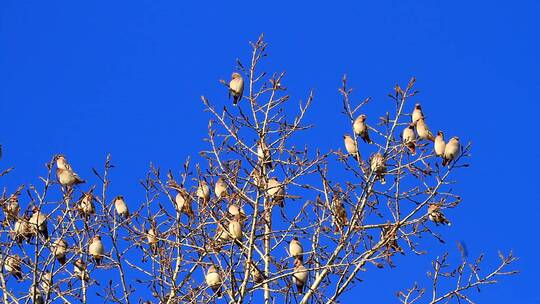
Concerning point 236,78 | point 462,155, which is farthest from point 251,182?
point 236,78

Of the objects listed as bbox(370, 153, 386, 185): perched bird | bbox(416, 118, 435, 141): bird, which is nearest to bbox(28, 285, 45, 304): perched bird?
bbox(370, 153, 386, 185): perched bird

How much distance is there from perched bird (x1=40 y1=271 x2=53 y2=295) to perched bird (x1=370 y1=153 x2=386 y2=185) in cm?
250

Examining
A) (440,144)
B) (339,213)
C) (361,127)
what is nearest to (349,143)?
(361,127)

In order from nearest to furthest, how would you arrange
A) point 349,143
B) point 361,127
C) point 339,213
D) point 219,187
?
point 339,213
point 219,187
point 361,127
point 349,143

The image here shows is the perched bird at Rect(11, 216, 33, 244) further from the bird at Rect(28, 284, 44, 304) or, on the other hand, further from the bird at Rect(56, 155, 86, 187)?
the bird at Rect(56, 155, 86, 187)

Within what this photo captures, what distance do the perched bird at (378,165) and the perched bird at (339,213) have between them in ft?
1.23

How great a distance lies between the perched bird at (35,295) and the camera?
27.6ft

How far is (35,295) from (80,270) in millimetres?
1143

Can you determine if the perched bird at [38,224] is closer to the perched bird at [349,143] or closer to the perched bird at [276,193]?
the perched bird at [276,193]

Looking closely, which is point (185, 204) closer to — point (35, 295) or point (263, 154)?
point (263, 154)

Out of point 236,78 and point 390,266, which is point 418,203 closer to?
point 390,266

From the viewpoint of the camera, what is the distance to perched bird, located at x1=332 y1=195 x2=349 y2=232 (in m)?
8.45

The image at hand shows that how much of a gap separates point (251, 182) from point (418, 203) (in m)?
1.28

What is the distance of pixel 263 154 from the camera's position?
8523 millimetres
